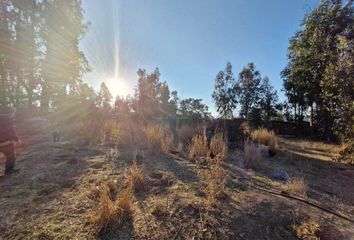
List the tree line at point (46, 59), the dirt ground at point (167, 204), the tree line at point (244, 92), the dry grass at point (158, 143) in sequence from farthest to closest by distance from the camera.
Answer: the tree line at point (244, 92)
the tree line at point (46, 59)
the dry grass at point (158, 143)
the dirt ground at point (167, 204)

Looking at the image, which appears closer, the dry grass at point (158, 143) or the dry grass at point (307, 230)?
the dry grass at point (307, 230)

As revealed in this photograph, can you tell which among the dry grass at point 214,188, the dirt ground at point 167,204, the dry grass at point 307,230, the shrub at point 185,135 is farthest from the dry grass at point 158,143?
the dry grass at point 307,230

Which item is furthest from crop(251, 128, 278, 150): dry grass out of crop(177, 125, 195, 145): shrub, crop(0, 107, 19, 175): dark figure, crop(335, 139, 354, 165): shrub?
crop(0, 107, 19, 175): dark figure

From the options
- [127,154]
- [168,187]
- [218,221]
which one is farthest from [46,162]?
[218,221]

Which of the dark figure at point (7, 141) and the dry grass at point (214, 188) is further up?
the dark figure at point (7, 141)

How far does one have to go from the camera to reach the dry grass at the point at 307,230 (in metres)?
1.84

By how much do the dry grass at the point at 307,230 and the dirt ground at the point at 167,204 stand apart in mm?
53

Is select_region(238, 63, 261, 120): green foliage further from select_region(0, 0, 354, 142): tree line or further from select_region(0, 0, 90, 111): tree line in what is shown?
select_region(0, 0, 90, 111): tree line

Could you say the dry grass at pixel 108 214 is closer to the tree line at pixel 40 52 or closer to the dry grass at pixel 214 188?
the dry grass at pixel 214 188

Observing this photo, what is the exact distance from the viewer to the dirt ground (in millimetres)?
1844

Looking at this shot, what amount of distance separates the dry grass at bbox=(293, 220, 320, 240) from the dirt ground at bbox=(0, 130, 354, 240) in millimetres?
53

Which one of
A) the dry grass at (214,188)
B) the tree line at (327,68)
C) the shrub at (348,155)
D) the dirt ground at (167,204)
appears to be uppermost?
the tree line at (327,68)

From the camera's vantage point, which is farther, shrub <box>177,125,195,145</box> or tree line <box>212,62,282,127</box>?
tree line <box>212,62,282,127</box>

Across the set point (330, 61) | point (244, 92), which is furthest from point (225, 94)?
point (330, 61)
